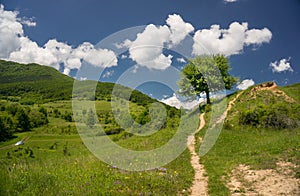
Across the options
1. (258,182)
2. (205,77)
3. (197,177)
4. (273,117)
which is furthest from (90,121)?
(205,77)

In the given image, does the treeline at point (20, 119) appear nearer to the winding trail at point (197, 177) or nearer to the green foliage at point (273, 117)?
the green foliage at point (273, 117)

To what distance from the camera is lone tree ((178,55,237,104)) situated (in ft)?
134

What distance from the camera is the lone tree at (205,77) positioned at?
40844 mm

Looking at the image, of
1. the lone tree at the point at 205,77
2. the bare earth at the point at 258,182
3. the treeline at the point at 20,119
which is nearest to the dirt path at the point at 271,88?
the lone tree at the point at 205,77

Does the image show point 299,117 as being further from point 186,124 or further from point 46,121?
point 46,121

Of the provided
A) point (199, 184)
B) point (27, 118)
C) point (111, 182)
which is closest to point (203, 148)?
point (199, 184)

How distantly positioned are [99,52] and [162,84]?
362 cm

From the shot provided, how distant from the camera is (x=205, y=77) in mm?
40531

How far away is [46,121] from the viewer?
128375 mm

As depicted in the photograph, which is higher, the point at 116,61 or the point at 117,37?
the point at 117,37

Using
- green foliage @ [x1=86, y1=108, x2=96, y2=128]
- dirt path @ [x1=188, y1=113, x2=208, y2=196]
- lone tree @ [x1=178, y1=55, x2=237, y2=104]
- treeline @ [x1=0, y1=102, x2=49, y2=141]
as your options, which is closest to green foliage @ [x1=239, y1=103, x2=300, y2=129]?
dirt path @ [x1=188, y1=113, x2=208, y2=196]

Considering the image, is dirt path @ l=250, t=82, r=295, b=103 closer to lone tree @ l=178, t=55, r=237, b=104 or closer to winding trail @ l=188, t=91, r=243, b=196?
lone tree @ l=178, t=55, r=237, b=104

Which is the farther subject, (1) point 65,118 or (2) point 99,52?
(1) point 65,118

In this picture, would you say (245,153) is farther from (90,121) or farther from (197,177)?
(90,121)
